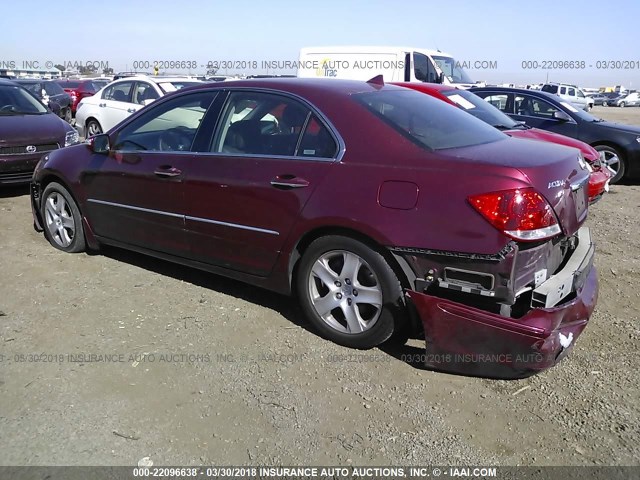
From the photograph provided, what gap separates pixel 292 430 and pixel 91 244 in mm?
3090

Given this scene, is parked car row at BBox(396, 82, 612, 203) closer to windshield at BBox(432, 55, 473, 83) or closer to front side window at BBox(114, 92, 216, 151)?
front side window at BBox(114, 92, 216, 151)

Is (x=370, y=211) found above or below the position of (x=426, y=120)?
below

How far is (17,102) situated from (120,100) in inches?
140

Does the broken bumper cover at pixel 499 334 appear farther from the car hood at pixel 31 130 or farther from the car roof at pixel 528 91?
the car roof at pixel 528 91

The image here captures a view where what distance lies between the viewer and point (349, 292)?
348 cm

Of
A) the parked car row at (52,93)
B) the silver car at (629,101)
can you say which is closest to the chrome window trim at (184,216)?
the parked car row at (52,93)

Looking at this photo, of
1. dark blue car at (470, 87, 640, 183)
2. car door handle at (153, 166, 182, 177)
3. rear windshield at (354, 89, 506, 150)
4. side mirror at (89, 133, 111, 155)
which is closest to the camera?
rear windshield at (354, 89, 506, 150)

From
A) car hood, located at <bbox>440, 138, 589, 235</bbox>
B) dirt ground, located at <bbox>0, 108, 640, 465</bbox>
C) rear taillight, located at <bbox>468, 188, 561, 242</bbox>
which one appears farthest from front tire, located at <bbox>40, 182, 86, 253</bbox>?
rear taillight, located at <bbox>468, 188, 561, 242</bbox>

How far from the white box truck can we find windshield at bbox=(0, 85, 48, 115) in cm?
761

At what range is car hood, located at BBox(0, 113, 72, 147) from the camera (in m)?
7.29

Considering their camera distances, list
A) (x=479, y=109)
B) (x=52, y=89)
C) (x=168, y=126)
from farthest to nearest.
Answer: (x=52, y=89) < (x=479, y=109) < (x=168, y=126)

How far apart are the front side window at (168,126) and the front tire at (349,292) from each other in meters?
1.42

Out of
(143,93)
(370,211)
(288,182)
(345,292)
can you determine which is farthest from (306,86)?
(143,93)

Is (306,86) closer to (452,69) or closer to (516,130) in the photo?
(516,130)
